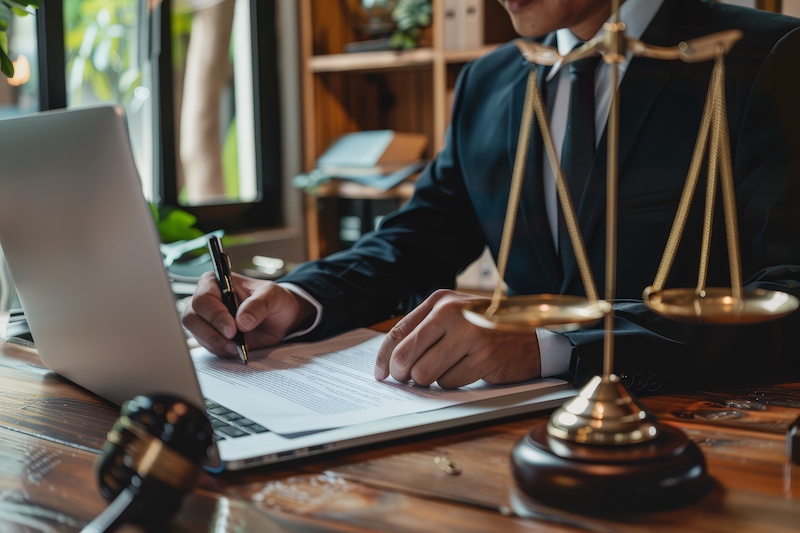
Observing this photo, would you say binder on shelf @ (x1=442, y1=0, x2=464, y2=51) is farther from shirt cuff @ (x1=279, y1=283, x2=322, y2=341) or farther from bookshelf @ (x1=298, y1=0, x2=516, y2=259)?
shirt cuff @ (x1=279, y1=283, x2=322, y2=341)

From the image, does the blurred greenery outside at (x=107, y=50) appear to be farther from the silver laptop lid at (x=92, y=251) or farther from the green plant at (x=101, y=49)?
the silver laptop lid at (x=92, y=251)

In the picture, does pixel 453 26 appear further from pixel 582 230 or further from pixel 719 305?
pixel 719 305

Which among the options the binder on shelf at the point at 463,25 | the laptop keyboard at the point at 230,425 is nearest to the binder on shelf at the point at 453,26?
the binder on shelf at the point at 463,25

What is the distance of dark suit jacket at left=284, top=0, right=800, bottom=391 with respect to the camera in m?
0.91

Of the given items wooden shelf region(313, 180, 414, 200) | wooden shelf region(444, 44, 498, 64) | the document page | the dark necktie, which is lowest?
wooden shelf region(313, 180, 414, 200)

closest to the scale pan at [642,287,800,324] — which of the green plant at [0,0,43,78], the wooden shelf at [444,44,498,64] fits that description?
the green plant at [0,0,43,78]

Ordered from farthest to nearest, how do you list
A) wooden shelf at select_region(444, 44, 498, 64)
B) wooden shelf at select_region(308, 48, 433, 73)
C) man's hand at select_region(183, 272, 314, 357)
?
wooden shelf at select_region(308, 48, 433, 73) < wooden shelf at select_region(444, 44, 498, 64) < man's hand at select_region(183, 272, 314, 357)

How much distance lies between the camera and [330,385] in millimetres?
893

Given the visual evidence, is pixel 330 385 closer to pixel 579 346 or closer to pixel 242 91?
pixel 579 346

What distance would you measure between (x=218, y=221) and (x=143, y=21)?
0.74 m

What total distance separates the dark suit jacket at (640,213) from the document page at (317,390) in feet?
0.40

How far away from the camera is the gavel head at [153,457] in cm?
58

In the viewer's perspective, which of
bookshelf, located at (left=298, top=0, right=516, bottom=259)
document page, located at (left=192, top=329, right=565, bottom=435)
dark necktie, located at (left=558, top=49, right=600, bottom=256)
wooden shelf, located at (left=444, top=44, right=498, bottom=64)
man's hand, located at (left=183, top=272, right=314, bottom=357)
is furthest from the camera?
bookshelf, located at (left=298, top=0, right=516, bottom=259)

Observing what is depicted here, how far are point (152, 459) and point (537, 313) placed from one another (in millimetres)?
292
